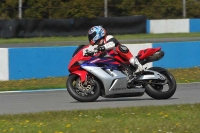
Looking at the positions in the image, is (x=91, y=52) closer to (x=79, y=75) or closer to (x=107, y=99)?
(x=79, y=75)

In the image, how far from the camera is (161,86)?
9.64 m

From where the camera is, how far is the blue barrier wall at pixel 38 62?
46.0 ft

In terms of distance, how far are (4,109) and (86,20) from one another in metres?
16.4

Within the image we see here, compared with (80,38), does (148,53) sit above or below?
above

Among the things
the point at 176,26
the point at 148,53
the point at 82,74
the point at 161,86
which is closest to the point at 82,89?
the point at 82,74

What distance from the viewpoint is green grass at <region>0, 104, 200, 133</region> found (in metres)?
6.65

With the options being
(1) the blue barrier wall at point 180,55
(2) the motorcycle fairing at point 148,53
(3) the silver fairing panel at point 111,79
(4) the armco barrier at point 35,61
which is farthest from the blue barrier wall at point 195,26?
(3) the silver fairing panel at point 111,79

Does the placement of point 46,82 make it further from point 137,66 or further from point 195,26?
point 195,26

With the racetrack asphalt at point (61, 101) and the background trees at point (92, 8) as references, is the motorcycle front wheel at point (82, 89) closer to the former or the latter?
the racetrack asphalt at point (61, 101)

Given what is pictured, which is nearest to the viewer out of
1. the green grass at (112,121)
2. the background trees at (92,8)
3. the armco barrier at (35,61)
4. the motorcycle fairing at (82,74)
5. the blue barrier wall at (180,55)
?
the green grass at (112,121)

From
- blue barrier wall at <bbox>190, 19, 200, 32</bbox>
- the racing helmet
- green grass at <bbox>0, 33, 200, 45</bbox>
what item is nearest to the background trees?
blue barrier wall at <bbox>190, 19, 200, 32</bbox>

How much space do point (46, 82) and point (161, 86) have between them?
4.59 metres

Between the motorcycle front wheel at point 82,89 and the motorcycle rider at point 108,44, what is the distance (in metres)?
0.61

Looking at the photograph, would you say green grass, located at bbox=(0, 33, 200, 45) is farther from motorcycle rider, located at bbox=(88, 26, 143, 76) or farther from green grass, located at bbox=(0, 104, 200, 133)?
green grass, located at bbox=(0, 104, 200, 133)
